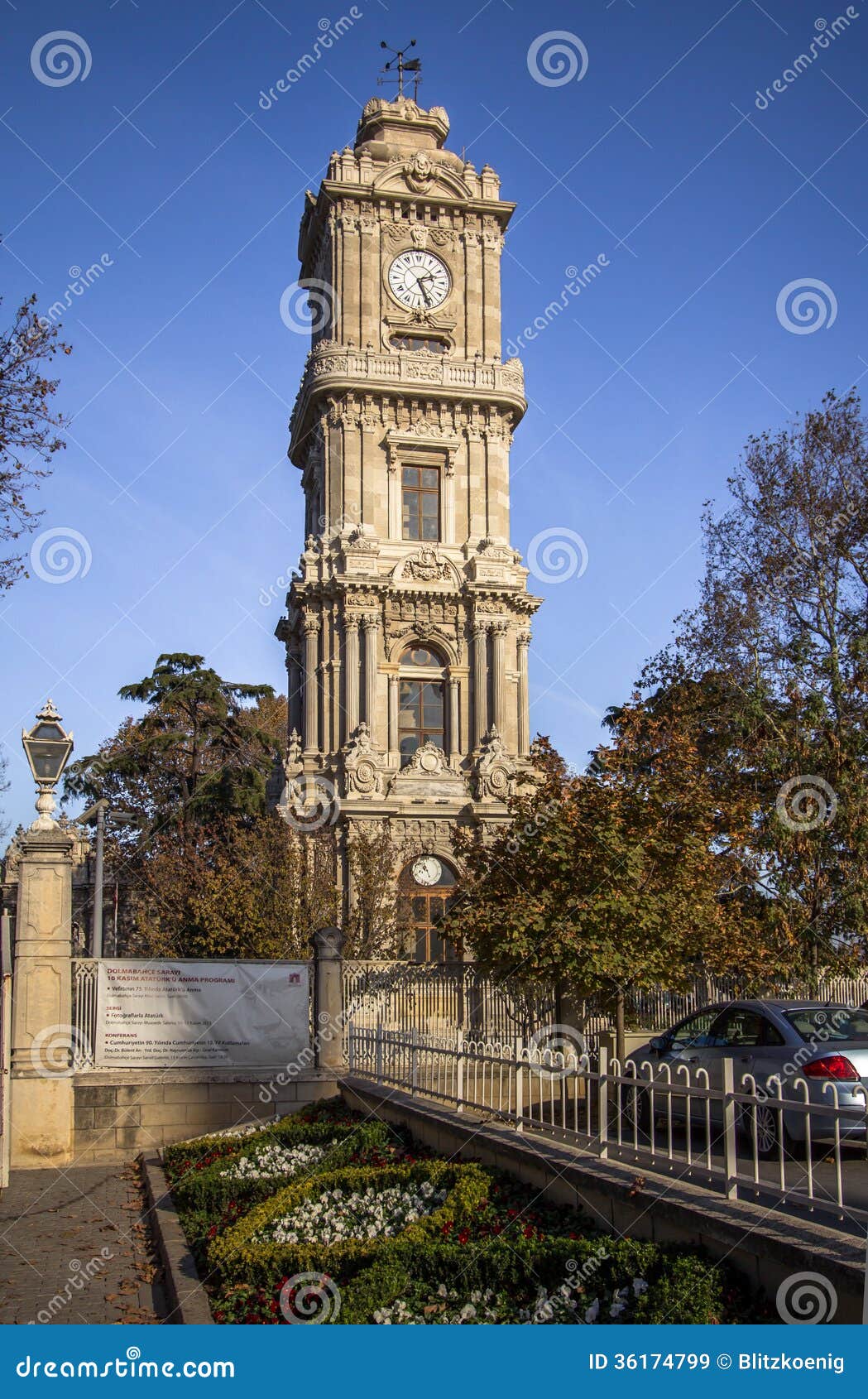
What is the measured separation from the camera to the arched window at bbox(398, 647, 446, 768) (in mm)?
42656

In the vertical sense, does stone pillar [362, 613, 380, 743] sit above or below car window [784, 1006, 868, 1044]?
above

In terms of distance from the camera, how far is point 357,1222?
1064 cm

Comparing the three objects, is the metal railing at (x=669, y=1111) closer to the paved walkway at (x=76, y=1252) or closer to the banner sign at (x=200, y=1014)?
the banner sign at (x=200, y=1014)

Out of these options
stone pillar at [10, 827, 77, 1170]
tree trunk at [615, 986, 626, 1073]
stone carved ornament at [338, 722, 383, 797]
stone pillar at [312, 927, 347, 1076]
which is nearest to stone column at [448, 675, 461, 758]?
stone carved ornament at [338, 722, 383, 797]

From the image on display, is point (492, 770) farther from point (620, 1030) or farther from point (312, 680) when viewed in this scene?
point (620, 1030)

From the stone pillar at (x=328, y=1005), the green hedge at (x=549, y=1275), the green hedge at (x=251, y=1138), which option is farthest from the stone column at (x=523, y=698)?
the green hedge at (x=549, y=1275)

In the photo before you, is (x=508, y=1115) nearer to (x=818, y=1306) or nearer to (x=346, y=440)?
(x=818, y=1306)

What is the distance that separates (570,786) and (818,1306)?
51.5ft

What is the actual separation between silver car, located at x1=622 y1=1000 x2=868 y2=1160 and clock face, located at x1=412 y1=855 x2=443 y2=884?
2521cm

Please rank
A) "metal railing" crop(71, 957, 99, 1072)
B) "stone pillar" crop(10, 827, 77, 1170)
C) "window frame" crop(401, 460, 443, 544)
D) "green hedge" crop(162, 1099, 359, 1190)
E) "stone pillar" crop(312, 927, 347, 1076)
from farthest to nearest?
"window frame" crop(401, 460, 443, 544), "stone pillar" crop(312, 927, 347, 1076), "metal railing" crop(71, 957, 99, 1072), "stone pillar" crop(10, 827, 77, 1170), "green hedge" crop(162, 1099, 359, 1190)

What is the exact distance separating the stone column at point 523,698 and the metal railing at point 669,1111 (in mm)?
25184

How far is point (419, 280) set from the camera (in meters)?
45.8

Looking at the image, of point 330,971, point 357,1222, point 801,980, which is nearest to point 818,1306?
point 357,1222

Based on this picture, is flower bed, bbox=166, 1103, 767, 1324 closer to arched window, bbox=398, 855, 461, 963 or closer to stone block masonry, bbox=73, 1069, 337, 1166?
stone block masonry, bbox=73, 1069, 337, 1166
